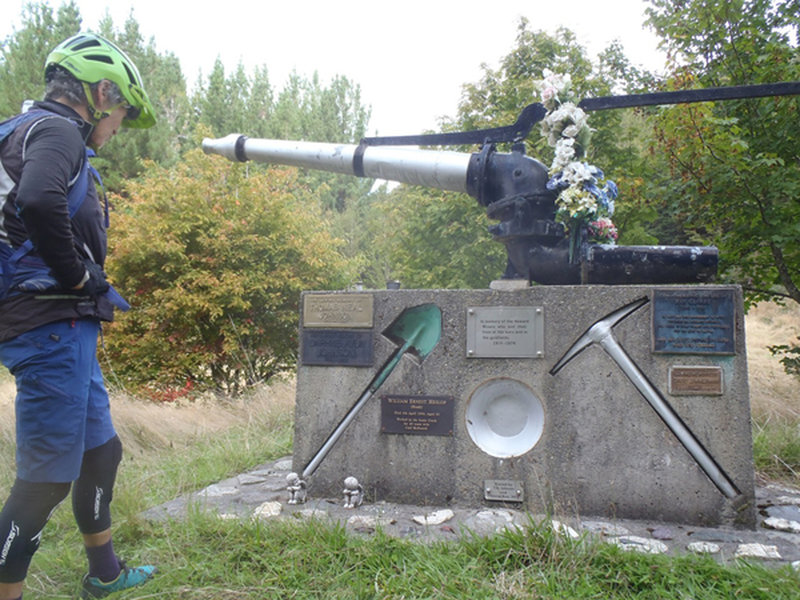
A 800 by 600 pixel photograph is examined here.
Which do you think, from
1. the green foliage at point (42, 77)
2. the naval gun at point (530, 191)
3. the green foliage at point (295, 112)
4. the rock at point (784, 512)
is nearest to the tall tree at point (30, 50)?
the green foliage at point (42, 77)

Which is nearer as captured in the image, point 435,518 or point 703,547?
point 703,547

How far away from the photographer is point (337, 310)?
3.66 m

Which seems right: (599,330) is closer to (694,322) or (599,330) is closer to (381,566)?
(694,322)

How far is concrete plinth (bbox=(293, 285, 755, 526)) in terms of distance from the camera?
3084 mm

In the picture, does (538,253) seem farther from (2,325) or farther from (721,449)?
(2,325)

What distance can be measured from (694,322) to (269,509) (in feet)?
7.83

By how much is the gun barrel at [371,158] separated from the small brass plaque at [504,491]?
6.34 feet

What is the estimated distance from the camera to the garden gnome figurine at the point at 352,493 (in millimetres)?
3375

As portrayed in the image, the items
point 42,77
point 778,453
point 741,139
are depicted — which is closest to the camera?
point 778,453

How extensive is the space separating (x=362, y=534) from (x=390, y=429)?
0.74 meters

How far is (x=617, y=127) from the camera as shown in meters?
11.5

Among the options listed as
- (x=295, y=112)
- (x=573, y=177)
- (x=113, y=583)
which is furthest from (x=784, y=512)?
(x=295, y=112)

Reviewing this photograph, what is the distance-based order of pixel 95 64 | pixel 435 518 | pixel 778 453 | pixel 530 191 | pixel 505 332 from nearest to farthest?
pixel 95 64
pixel 435 518
pixel 505 332
pixel 530 191
pixel 778 453

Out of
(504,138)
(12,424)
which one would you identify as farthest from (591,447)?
(12,424)
